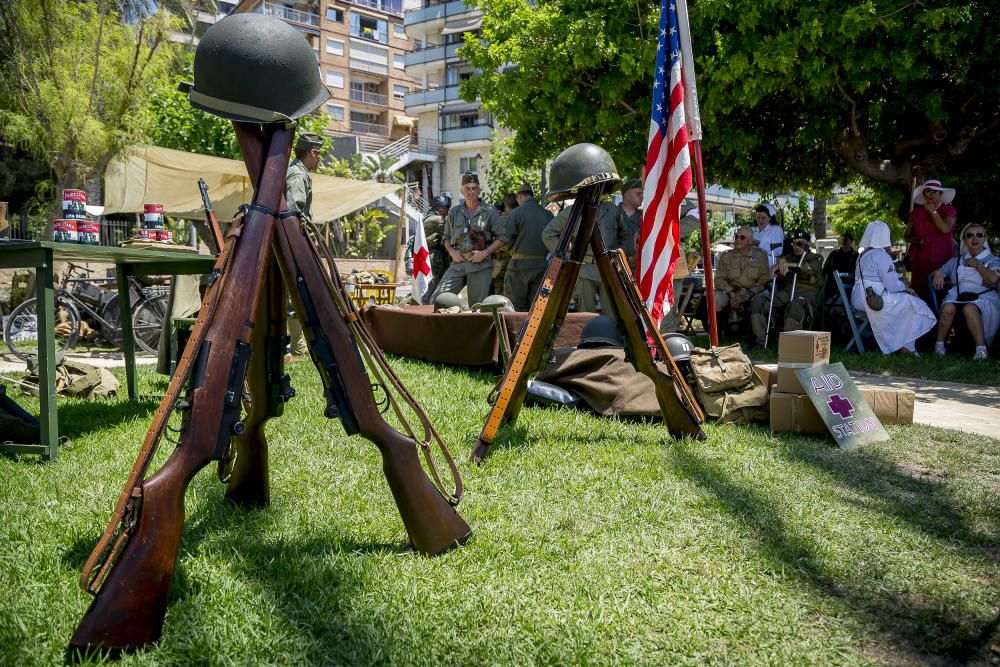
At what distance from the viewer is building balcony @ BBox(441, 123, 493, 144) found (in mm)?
50625

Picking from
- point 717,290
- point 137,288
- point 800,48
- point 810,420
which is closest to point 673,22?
point 810,420

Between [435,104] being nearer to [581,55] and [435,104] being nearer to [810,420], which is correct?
[581,55]

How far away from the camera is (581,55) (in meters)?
11.5

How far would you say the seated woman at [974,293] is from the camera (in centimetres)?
924

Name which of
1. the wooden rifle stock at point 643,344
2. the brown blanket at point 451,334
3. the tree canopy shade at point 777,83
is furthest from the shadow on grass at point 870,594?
the tree canopy shade at point 777,83

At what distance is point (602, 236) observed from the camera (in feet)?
28.1

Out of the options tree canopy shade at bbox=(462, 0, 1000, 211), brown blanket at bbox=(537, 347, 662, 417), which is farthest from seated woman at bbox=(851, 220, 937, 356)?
brown blanket at bbox=(537, 347, 662, 417)

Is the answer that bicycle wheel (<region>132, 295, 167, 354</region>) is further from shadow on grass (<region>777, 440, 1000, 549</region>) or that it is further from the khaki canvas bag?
shadow on grass (<region>777, 440, 1000, 549</region>)

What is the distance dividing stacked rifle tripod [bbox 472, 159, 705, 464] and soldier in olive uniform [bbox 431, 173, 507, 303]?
5383 mm

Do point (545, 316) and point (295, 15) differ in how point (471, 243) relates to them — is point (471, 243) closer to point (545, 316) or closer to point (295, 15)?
point (545, 316)

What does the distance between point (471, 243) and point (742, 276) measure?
3.94 metres

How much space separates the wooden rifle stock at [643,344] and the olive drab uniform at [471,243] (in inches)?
216

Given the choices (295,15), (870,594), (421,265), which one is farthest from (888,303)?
(295,15)

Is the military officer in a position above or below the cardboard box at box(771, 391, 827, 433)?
above
